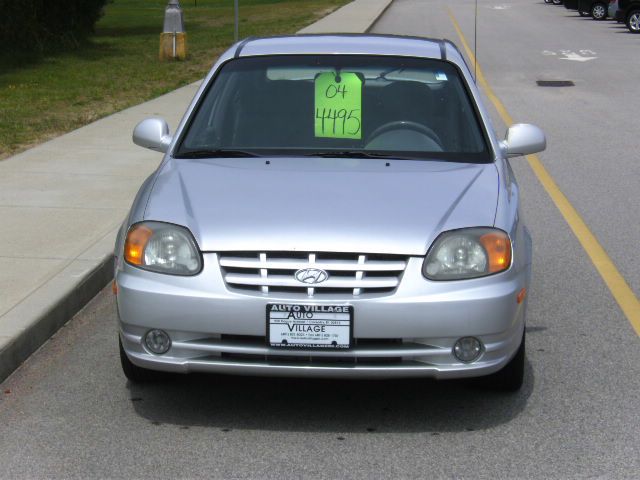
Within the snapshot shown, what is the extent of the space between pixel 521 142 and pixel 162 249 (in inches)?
85.2

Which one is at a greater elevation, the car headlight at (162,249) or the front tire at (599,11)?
the car headlight at (162,249)

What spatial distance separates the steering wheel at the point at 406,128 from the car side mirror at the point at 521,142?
40cm

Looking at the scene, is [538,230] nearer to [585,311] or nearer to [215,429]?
[585,311]

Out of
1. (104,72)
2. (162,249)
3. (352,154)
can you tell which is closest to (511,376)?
(352,154)

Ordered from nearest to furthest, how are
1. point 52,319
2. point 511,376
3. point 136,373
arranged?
1. point 511,376
2. point 136,373
3. point 52,319

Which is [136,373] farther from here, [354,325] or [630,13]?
[630,13]

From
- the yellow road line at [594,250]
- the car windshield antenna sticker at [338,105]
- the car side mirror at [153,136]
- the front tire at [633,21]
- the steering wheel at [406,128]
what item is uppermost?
the car windshield antenna sticker at [338,105]

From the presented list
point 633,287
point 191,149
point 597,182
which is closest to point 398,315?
point 191,149

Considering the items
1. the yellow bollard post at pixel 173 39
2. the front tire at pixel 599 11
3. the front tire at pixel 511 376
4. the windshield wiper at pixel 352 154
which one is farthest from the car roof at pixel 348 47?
the front tire at pixel 599 11

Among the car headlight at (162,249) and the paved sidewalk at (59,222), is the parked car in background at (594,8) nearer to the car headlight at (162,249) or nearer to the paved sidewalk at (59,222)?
the paved sidewalk at (59,222)

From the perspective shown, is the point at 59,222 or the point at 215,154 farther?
the point at 59,222

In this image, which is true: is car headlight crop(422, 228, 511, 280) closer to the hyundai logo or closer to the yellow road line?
the hyundai logo

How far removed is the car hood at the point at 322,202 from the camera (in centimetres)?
492

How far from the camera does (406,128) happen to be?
6.24 meters
